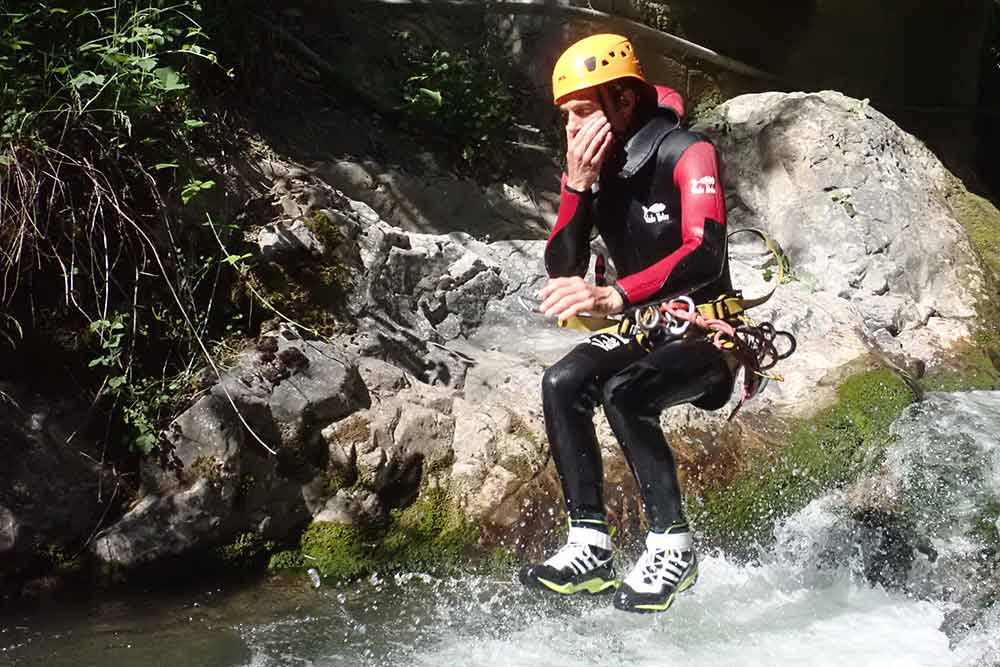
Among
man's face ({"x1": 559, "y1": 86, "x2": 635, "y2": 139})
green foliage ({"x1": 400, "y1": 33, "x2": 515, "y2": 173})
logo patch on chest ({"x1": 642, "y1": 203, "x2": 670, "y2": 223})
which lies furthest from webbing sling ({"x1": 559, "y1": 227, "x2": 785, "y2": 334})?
green foliage ({"x1": 400, "y1": 33, "x2": 515, "y2": 173})

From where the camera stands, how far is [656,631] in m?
4.77

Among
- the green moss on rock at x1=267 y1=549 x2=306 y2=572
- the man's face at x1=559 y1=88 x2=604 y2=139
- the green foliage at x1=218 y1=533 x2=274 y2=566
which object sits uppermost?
the man's face at x1=559 y1=88 x2=604 y2=139

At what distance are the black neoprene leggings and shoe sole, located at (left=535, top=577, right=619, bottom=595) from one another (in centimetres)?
23

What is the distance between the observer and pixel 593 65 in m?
3.89

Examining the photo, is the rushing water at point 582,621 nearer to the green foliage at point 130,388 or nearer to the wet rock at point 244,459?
the wet rock at point 244,459

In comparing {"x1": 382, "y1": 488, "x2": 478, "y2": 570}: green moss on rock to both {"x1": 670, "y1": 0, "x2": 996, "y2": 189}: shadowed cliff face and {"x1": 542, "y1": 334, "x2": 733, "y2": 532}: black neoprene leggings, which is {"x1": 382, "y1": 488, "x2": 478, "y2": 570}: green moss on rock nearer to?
{"x1": 542, "y1": 334, "x2": 733, "y2": 532}: black neoprene leggings

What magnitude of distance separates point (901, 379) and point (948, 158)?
5.40 m

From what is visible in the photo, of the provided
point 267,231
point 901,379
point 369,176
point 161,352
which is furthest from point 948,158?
point 161,352

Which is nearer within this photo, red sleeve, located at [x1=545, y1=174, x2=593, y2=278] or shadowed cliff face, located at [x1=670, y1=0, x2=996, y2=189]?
red sleeve, located at [x1=545, y1=174, x2=593, y2=278]

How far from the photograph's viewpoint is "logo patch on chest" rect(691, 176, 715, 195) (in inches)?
149

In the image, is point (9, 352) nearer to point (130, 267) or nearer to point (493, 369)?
point (130, 267)

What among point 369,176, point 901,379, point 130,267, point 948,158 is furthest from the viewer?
point 948,158

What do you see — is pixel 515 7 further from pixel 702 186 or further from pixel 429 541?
pixel 702 186

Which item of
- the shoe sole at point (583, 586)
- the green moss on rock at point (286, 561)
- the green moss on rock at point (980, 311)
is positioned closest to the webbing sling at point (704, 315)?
the shoe sole at point (583, 586)
